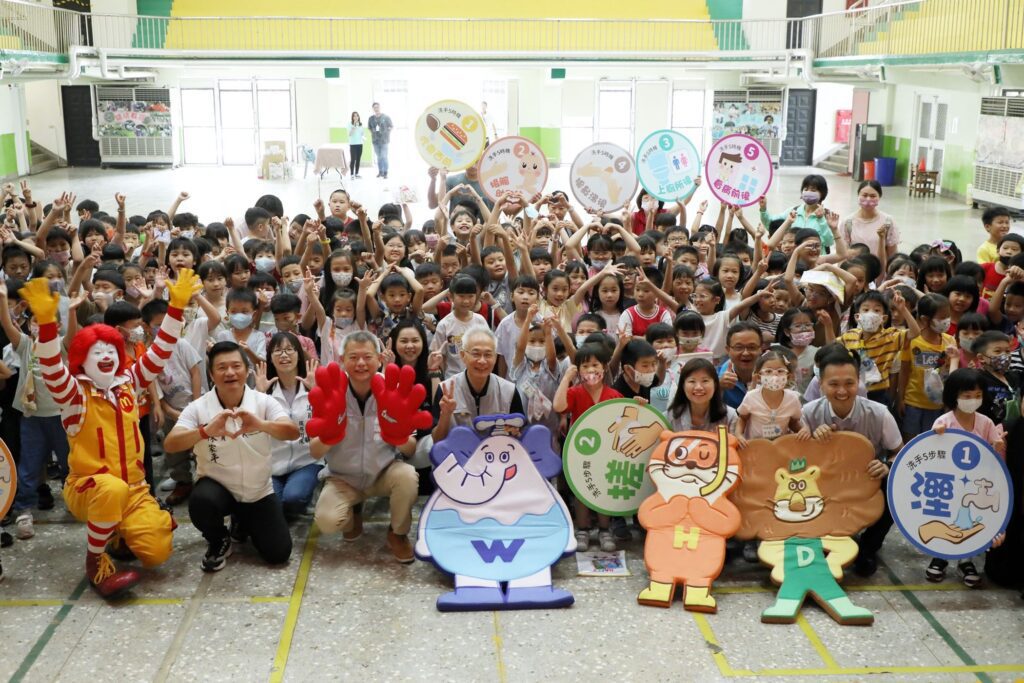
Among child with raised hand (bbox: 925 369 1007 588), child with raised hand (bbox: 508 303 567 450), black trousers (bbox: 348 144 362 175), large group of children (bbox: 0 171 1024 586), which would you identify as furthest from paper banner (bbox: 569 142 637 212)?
black trousers (bbox: 348 144 362 175)

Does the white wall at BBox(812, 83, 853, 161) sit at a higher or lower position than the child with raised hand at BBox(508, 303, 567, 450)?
higher

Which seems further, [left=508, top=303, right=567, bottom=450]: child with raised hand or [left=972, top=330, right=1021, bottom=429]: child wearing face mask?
[left=508, top=303, right=567, bottom=450]: child with raised hand

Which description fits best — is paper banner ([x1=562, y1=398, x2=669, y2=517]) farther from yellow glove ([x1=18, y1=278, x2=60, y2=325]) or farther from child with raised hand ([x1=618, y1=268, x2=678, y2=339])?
Answer: yellow glove ([x1=18, y1=278, x2=60, y2=325])

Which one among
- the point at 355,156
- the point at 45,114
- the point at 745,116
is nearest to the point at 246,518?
the point at 355,156

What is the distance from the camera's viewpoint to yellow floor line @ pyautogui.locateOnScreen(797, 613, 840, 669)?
4398 millimetres

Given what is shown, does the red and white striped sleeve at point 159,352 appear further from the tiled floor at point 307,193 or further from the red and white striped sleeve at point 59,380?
the tiled floor at point 307,193

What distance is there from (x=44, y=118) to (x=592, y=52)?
46.5ft

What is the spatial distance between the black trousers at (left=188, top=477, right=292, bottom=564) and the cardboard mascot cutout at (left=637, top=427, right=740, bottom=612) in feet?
6.12

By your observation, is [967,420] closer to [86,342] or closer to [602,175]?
[86,342]

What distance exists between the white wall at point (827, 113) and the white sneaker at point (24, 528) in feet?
87.9

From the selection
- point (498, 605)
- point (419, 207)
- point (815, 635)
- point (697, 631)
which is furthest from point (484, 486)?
point (419, 207)

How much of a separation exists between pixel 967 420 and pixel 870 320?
3.24 feet

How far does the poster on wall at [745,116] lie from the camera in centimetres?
2675

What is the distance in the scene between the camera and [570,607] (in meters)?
4.86
